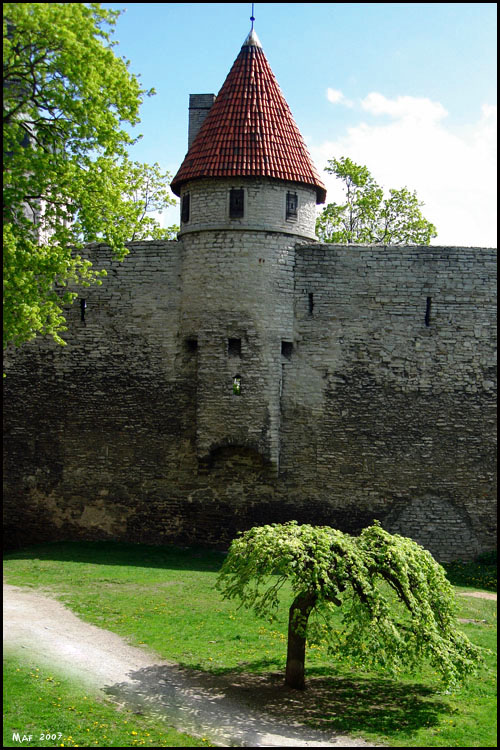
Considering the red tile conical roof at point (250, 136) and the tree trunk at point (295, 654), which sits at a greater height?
the red tile conical roof at point (250, 136)

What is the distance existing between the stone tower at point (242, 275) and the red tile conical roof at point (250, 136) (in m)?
0.03

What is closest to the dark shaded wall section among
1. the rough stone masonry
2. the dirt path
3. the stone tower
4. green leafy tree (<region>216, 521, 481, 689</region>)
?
the rough stone masonry

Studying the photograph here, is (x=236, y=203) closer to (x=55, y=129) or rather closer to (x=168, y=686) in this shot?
(x=55, y=129)

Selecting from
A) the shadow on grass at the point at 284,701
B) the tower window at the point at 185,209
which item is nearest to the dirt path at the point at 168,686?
the shadow on grass at the point at 284,701

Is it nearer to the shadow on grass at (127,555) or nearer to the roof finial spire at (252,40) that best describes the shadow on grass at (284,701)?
the shadow on grass at (127,555)

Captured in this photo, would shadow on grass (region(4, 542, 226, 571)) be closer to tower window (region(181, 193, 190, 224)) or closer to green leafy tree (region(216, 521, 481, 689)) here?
green leafy tree (region(216, 521, 481, 689))

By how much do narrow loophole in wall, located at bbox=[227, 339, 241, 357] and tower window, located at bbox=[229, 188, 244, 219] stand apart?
278 centimetres

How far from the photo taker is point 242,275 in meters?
17.3

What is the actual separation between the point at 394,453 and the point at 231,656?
754 centimetres

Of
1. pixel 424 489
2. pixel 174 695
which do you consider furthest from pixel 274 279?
pixel 174 695

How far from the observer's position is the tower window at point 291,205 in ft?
57.7

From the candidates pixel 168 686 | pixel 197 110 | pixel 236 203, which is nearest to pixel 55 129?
pixel 236 203

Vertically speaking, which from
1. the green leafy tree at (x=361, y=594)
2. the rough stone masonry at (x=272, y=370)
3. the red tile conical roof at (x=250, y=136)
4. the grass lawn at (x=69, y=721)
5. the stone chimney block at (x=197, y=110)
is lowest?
the grass lawn at (x=69, y=721)

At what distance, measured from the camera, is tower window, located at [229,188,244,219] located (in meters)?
17.3
